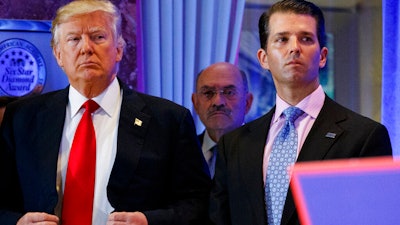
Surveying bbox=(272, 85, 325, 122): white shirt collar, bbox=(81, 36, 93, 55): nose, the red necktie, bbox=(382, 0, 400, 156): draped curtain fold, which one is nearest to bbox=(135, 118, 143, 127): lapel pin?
the red necktie

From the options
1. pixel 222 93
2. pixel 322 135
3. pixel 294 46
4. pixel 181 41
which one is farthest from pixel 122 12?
pixel 322 135

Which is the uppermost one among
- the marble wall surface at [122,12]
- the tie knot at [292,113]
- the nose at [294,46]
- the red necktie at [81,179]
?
the marble wall surface at [122,12]

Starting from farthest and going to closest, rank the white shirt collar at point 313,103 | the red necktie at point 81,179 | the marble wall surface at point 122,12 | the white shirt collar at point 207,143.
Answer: the marble wall surface at point 122,12, the white shirt collar at point 207,143, the red necktie at point 81,179, the white shirt collar at point 313,103

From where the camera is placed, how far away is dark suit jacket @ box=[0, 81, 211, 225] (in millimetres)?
2039

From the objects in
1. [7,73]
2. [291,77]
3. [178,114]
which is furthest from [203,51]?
[291,77]

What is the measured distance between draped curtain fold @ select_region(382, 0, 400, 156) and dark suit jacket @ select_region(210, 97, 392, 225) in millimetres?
1888

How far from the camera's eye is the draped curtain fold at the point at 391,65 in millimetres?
3703

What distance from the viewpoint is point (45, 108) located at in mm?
2178

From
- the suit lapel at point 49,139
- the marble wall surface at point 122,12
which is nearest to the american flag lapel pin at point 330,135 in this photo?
the suit lapel at point 49,139

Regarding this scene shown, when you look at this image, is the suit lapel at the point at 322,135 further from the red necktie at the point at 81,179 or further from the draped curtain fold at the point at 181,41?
the draped curtain fold at the point at 181,41

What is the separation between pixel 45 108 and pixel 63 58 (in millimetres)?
175

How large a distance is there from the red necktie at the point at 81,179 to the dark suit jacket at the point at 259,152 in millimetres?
382

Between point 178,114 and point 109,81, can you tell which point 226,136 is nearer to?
point 178,114

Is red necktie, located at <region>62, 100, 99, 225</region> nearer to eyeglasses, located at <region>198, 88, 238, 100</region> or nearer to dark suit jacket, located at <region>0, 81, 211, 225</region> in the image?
dark suit jacket, located at <region>0, 81, 211, 225</region>
